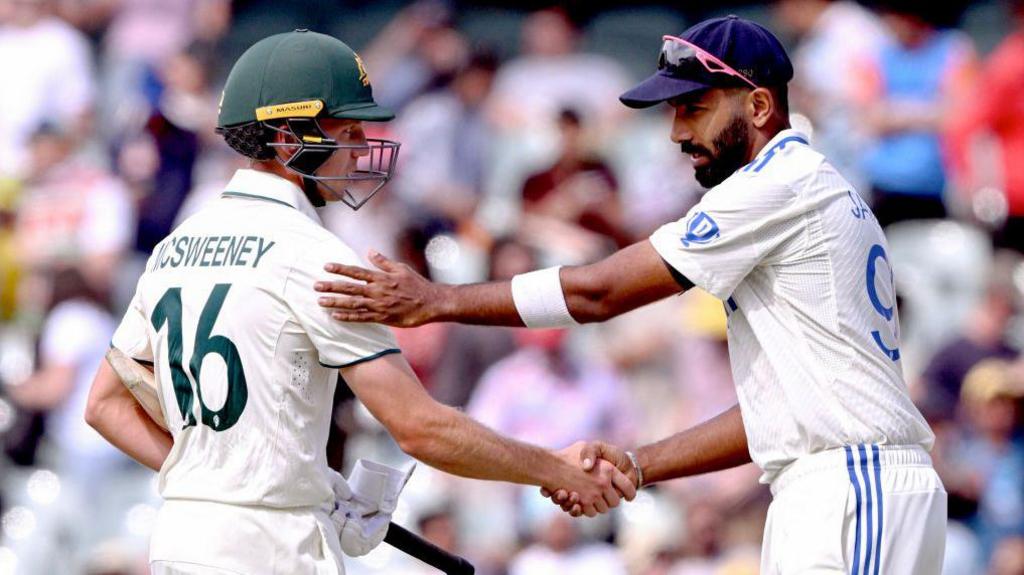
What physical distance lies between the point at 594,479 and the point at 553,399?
433cm

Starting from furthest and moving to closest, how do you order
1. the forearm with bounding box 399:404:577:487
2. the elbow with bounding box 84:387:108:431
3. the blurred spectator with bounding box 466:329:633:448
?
the blurred spectator with bounding box 466:329:633:448
the elbow with bounding box 84:387:108:431
the forearm with bounding box 399:404:577:487

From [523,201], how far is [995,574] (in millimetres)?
3899

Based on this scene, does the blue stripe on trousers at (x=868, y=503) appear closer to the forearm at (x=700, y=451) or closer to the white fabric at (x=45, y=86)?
the forearm at (x=700, y=451)

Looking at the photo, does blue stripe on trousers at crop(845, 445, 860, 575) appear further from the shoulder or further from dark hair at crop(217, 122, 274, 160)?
dark hair at crop(217, 122, 274, 160)

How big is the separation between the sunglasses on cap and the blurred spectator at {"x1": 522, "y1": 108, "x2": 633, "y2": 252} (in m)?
5.09

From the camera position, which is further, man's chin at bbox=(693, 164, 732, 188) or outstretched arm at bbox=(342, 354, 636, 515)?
man's chin at bbox=(693, 164, 732, 188)

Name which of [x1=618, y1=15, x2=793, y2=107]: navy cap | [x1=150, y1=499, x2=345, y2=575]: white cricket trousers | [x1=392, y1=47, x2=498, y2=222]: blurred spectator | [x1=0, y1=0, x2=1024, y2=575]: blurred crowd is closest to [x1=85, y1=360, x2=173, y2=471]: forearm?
[x1=150, y1=499, x2=345, y2=575]: white cricket trousers

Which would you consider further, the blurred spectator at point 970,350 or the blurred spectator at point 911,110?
the blurred spectator at point 911,110

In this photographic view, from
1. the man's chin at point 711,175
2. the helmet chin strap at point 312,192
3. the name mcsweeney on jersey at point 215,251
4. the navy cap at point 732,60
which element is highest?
the navy cap at point 732,60

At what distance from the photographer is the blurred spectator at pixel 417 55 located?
11.6 m

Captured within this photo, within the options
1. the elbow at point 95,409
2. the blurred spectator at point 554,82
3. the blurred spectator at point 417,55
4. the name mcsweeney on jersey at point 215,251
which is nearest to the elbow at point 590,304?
the name mcsweeney on jersey at point 215,251

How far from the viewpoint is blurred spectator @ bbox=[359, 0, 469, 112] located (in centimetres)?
1158

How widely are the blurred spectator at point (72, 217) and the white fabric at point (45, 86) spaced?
38 centimetres

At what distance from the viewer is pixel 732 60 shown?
504cm
